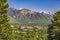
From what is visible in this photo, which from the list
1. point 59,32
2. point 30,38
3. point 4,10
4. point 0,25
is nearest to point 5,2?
point 4,10

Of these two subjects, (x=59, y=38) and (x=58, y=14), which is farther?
A: (x=58, y=14)

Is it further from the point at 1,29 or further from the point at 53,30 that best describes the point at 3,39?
the point at 53,30

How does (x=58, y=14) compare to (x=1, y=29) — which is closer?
(x=1, y=29)

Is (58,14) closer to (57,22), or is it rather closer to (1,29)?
(57,22)

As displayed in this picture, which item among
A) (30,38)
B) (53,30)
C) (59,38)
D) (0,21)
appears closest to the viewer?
(0,21)

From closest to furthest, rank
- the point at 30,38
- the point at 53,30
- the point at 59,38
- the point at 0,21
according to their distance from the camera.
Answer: the point at 0,21 < the point at 59,38 < the point at 53,30 < the point at 30,38

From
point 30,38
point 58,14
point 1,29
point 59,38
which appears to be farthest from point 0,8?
point 30,38

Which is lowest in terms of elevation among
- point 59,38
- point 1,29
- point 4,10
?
point 59,38

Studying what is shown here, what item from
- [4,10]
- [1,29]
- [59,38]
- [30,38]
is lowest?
[30,38]

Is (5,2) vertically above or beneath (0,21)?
above
